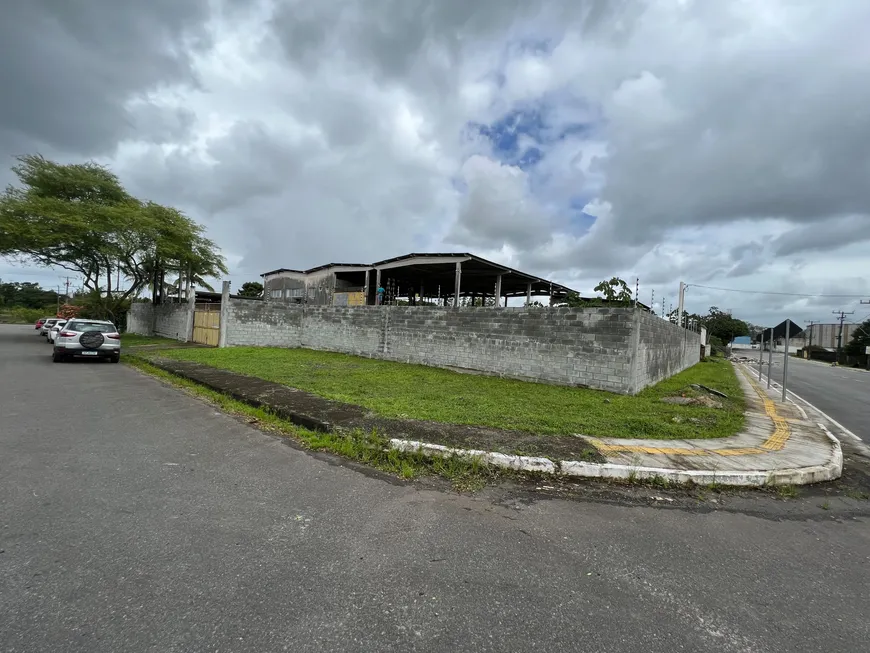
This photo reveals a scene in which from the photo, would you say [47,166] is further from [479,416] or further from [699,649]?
[699,649]

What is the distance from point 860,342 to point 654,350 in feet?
168

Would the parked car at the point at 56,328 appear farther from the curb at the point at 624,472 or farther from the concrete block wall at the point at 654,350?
the concrete block wall at the point at 654,350

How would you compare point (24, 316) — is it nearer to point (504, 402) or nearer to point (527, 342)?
point (527, 342)

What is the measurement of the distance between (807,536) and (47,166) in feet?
104

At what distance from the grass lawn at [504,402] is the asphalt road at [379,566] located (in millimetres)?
2145

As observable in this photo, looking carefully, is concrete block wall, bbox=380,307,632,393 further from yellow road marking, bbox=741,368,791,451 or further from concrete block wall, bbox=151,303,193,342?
concrete block wall, bbox=151,303,193,342

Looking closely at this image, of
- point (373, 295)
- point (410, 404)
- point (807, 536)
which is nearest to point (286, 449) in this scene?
point (410, 404)

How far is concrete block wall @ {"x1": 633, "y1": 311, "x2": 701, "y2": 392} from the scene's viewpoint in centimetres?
930

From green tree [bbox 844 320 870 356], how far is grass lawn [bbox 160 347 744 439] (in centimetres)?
4716

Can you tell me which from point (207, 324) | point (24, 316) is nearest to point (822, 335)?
point (207, 324)

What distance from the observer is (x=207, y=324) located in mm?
19875

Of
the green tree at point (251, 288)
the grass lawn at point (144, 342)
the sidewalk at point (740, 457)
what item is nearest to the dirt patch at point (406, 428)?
the sidewalk at point (740, 457)

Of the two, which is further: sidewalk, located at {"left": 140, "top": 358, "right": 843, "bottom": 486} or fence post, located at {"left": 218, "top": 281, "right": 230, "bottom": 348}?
fence post, located at {"left": 218, "top": 281, "right": 230, "bottom": 348}

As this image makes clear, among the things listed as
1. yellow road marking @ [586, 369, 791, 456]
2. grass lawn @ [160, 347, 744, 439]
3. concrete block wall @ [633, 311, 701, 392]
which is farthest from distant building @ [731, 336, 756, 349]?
yellow road marking @ [586, 369, 791, 456]
